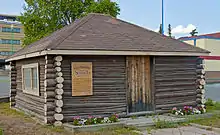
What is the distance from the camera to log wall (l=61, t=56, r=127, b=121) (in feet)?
30.7

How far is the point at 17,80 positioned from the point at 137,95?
604 cm

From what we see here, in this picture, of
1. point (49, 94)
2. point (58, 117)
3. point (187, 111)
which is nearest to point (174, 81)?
point (187, 111)

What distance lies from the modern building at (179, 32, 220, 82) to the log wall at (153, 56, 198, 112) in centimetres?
2617

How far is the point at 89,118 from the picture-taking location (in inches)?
355

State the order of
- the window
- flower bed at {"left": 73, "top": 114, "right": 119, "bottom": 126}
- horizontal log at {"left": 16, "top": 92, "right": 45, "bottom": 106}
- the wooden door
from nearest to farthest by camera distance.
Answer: flower bed at {"left": 73, "top": 114, "right": 119, "bottom": 126} → horizontal log at {"left": 16, "top": 92, "right": 45, "bottom": 106} → the wooden door → the window

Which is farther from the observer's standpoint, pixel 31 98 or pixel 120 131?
pixel 31 98

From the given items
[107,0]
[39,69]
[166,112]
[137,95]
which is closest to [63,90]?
[39,69]

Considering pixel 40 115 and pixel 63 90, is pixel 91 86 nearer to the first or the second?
pixel 63 90

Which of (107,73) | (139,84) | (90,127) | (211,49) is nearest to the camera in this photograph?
(90,127)

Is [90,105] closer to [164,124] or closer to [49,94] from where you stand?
[49,94]

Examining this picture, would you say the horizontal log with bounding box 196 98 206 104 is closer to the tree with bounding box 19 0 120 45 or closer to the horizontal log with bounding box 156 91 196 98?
the horizontal log with bounding box 156 91 196 98

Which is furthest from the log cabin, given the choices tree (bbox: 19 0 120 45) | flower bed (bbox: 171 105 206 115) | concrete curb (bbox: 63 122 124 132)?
tree (bbox: 19 0 120 45)

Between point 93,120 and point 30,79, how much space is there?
3564mm

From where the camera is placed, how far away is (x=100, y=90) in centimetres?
980
